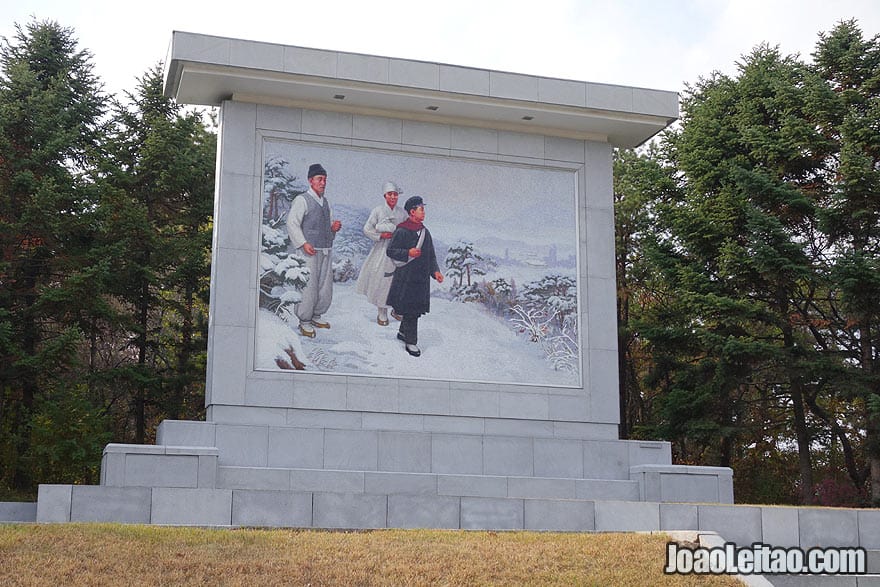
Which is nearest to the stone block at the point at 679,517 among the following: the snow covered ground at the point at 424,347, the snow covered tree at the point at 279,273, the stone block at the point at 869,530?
the stone block at the point at 869,530

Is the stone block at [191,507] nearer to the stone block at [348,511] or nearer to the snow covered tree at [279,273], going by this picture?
the stone block at [348,511]

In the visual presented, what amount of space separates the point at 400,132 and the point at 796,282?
881 cm

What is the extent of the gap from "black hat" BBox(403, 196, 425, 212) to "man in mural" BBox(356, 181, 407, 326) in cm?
10

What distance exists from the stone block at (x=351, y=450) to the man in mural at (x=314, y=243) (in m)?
1.49

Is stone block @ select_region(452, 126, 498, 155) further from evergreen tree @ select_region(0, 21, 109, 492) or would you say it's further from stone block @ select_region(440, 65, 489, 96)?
evergreen tree @ select_region(0, 21, 109, 492)

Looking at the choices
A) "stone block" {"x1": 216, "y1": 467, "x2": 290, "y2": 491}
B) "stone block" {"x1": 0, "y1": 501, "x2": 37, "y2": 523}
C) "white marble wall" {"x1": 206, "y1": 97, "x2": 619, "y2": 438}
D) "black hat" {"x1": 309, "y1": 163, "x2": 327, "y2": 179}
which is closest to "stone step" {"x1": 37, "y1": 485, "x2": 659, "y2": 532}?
"stone block" {"x1": 0, "y1": 501, "x2": 37, "y2": 523}

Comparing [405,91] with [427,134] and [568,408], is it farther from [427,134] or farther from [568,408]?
[568,408]

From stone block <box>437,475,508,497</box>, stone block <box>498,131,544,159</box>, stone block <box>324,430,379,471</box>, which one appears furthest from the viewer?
stone block <box>498,131,544,159</box>

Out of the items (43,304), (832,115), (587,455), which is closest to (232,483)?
(587,455)

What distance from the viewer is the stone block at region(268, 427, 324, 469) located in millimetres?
13375

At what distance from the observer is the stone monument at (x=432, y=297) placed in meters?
13.6

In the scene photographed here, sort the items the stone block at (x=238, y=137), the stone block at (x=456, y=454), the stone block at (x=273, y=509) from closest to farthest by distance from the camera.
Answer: the stone block at (x=273, y=509)
the stone block at (x=456, y=454)
the stone block at (x=238, y=137)

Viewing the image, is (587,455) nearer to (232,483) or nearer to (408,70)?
(232,483)

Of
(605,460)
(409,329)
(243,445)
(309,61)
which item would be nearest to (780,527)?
(605,460)
